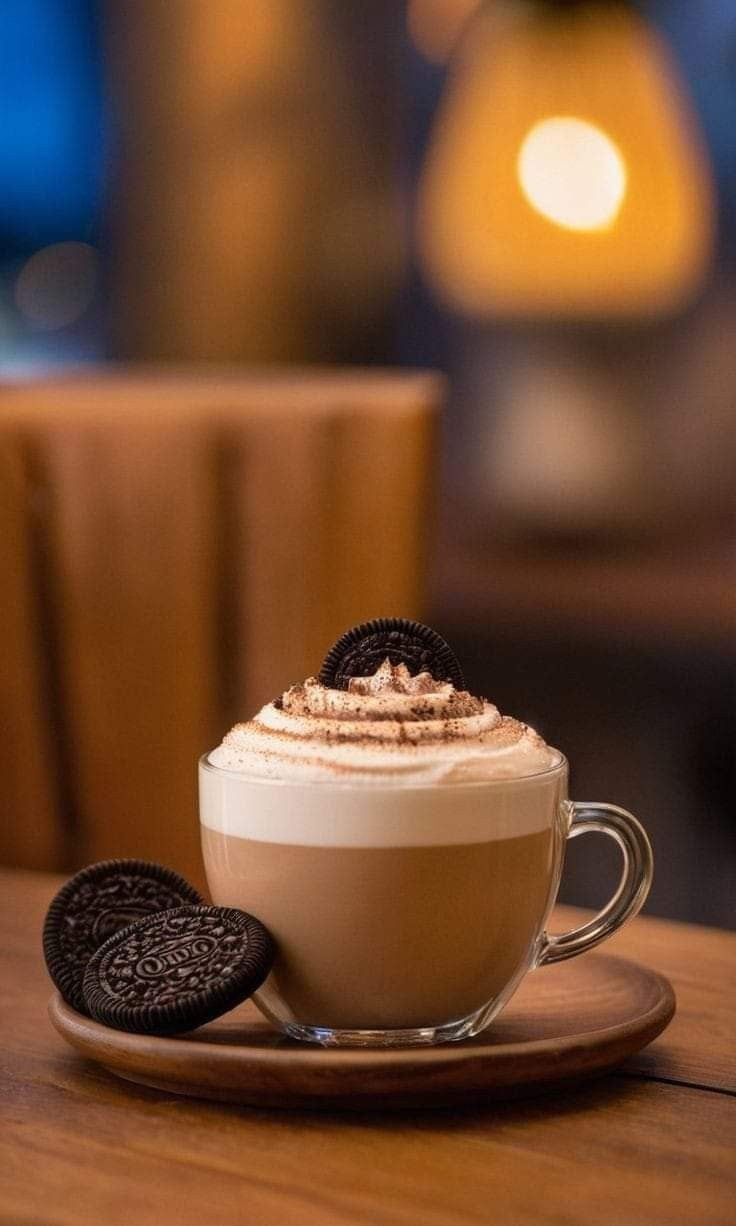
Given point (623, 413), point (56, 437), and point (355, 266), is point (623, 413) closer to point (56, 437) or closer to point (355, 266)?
point (355, 266)

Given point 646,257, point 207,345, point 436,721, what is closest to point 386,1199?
point 436,721

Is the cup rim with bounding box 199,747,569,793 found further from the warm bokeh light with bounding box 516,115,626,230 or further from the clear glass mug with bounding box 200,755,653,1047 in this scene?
the warm bokeh light with bounding box 516,115,626,230

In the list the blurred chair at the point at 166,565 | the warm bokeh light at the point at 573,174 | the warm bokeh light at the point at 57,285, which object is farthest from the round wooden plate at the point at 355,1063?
the warm bokeh light at the point at 57,285

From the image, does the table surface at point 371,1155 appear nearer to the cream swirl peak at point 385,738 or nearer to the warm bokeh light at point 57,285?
the cream swirl peak at point 385,738

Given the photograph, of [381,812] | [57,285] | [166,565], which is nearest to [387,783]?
[381,812]

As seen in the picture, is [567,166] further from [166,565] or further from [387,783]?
[387,783]

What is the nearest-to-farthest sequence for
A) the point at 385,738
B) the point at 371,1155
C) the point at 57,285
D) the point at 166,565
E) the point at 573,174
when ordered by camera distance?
the point at 371,1155 → the point at 385,738 → the point at 166,565 → the point at 573,174 → the point at 57,285
